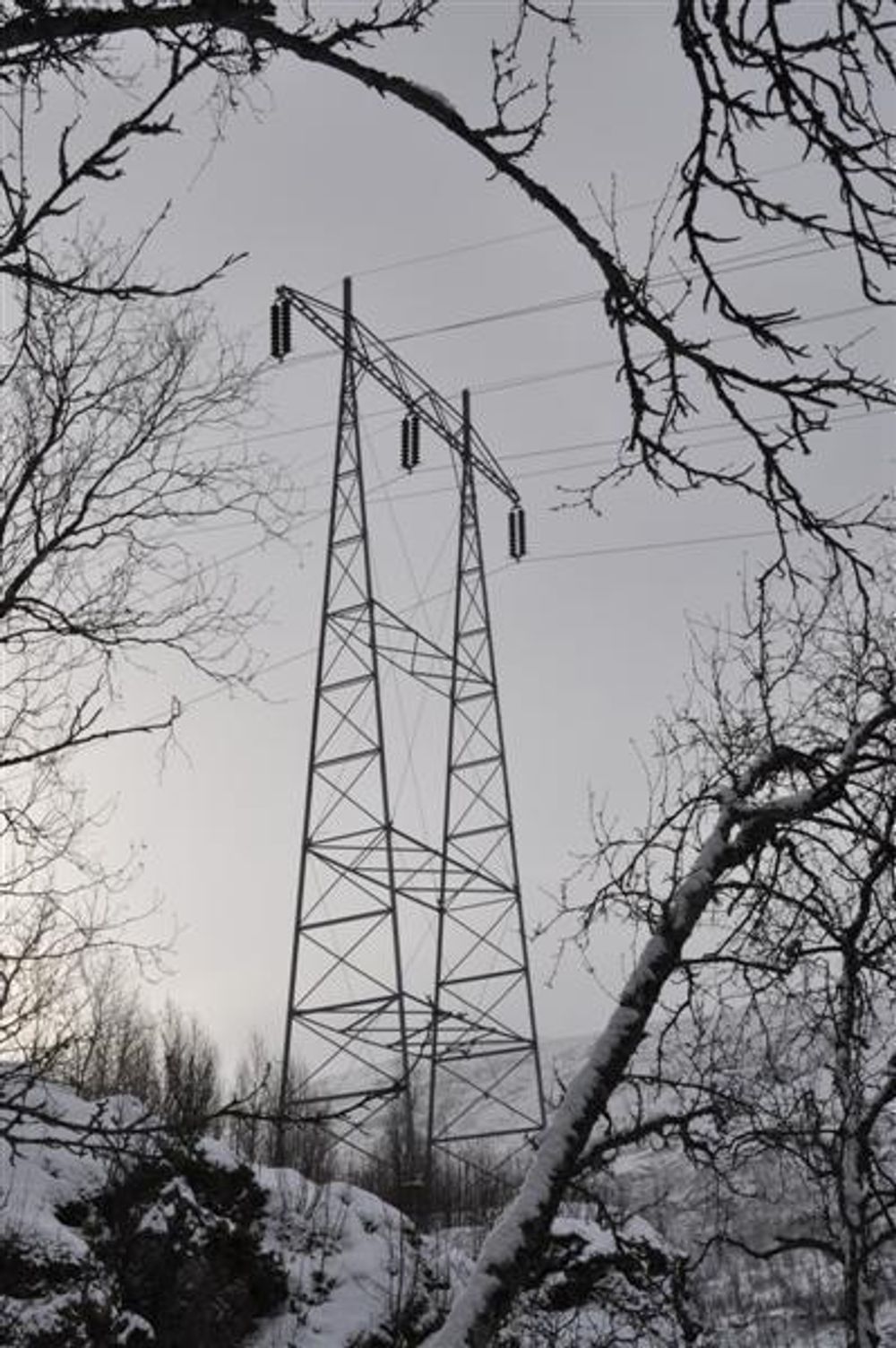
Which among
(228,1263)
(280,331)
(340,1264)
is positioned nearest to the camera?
(228,1263)

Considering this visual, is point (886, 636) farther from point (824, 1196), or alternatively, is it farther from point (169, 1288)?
point (169, 1288)

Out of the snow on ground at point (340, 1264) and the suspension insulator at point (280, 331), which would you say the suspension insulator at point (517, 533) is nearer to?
the suspension insulator at point (280, 331)

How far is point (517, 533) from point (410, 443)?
400 cm

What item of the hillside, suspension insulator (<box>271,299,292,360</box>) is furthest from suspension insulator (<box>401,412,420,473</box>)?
the hillside

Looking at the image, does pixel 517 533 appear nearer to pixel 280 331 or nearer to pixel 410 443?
pixel 410 443

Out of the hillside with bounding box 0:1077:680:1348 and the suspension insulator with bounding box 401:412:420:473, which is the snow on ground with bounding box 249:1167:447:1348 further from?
the suspension insulator with bounding box 401:412:420:473

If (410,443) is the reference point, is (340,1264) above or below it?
below

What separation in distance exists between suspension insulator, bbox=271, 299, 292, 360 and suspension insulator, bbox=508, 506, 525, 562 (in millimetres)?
6727

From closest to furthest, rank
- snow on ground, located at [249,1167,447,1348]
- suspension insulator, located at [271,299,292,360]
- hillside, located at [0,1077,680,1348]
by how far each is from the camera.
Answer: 1. hillside, located at [0,1077,680,1348]
2. snow on ground, located at [249,1167,447,1348]
3. suspension insulator, located at [271,299,292,360]

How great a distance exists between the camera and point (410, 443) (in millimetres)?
18094

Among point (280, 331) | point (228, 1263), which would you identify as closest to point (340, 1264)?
point (228, 1263)

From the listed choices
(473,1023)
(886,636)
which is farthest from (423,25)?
(473,1023)

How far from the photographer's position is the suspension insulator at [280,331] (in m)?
15.5

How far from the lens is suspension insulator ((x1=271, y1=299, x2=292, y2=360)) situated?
15500 mm
